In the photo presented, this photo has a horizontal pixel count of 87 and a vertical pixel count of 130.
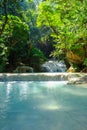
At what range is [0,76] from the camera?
17984 mm

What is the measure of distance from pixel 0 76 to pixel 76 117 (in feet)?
38.4

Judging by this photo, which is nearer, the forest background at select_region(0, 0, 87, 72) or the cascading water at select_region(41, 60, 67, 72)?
the forest background at select_region(0, 0, 87, 72)

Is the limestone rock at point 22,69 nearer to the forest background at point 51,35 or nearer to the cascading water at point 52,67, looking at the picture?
the forest background at point 51,35

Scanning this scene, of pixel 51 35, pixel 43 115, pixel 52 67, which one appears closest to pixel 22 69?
pixel 51 35

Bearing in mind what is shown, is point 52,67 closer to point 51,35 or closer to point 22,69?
point 22,69

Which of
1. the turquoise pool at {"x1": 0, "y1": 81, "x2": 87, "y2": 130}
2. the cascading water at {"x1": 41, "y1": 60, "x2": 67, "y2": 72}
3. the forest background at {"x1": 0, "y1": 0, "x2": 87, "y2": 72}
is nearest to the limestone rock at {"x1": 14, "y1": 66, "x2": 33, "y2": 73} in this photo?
the forest background at {"x1": 0, "y1": 0, "x2": 87, "y2": 72}

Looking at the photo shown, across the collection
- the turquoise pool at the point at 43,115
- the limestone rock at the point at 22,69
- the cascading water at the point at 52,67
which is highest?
the turquoise pool at the point at 43,115

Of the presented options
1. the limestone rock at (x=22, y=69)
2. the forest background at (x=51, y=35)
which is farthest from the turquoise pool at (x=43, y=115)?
the limestone rock at (x=22, y=69)

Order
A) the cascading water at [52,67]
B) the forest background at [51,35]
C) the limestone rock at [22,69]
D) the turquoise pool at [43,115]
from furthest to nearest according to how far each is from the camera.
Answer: the cascading water at [52,67] → the limestone rock at [22,69] → the forest background at [51,35] → the turquoise pool at [43,115]

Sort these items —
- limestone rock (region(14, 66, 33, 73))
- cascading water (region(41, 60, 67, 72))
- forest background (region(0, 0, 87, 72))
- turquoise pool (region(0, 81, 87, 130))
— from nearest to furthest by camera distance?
turquoise pool (region(0, 81, 87, 130))
forest background (region(0, 0, 87, 72))
limestone rock (region(14, 66, 33, 73))
cascading water (region(41, 60, 67, 72))

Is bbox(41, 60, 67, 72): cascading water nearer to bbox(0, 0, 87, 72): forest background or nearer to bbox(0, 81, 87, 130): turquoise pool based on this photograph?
bbox(0, 0, 87, 72): forest background

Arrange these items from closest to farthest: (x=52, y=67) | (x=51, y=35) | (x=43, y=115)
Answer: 1. (x=43, y=115)
2. (x=51, y=35)
3. (x=52, y=67)

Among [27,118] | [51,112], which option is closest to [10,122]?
[27,118]

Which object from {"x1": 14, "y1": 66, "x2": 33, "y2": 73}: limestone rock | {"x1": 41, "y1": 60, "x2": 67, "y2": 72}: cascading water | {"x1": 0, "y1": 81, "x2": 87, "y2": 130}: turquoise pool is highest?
{"x1": 0, "y1": 81, "x2": 87, "y2": 130}: turquoise pool
